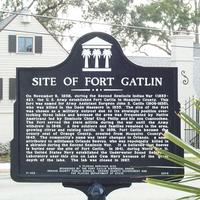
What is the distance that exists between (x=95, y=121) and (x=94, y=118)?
28 mm

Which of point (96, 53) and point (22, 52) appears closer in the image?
point (96, 53)

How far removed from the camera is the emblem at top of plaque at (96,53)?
5.99m

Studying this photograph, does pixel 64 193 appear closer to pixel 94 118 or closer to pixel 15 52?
pixel 94 118

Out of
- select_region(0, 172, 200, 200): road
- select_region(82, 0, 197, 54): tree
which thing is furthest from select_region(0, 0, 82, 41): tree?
select_region(0, 172, 200, 200): road

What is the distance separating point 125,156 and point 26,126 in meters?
0.93

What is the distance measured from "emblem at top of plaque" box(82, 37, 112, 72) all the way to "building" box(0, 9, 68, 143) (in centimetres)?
2920

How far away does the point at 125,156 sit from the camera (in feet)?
19.3

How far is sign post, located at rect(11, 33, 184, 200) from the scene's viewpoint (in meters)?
5.86

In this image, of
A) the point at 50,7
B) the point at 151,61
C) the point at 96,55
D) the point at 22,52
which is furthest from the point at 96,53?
the point at 50,7

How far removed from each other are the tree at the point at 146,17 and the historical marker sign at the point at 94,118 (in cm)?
5238

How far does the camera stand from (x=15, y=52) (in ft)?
116

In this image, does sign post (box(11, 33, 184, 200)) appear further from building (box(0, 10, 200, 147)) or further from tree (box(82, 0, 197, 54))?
tree (box(82, 0, 197, 54))

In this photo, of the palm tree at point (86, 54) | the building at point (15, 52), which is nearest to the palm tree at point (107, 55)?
the palm tree at point (86, 54)

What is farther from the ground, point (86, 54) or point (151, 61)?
point (151, 61)
